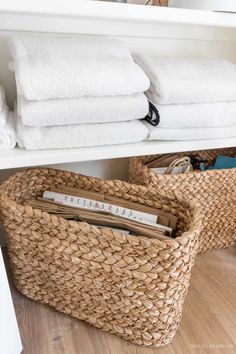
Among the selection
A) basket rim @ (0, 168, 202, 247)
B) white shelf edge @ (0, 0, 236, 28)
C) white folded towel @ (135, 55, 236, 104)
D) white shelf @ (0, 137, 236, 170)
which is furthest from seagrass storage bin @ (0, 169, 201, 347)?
white shelf edge @ (0, 0, 236, 28)

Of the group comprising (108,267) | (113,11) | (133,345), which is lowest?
(133,345)

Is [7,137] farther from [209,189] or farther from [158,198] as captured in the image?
[209,189]

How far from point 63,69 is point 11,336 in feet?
1.82

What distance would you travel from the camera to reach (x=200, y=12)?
Result: 0.66 m

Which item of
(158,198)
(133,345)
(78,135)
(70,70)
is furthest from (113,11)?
(133,345)

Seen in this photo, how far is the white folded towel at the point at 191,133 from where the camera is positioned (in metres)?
0.75

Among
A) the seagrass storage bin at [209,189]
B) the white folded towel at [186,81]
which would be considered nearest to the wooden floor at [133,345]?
the seagrass storage bin at [209,189]

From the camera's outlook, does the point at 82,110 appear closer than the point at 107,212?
Yes

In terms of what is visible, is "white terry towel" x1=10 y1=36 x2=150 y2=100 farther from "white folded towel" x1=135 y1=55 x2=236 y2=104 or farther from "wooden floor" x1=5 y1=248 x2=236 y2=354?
"wooden floor" x1=5 y1=248 x2=236 y2=354

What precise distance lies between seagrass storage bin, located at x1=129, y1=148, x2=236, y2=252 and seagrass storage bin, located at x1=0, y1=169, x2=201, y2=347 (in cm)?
7

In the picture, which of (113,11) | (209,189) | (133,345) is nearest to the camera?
(113,11)

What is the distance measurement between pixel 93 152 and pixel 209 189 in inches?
15.7

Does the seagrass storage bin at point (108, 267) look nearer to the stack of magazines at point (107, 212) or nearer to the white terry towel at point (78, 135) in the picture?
the stack of magazines at point (107, 212)

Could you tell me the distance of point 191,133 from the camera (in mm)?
782
